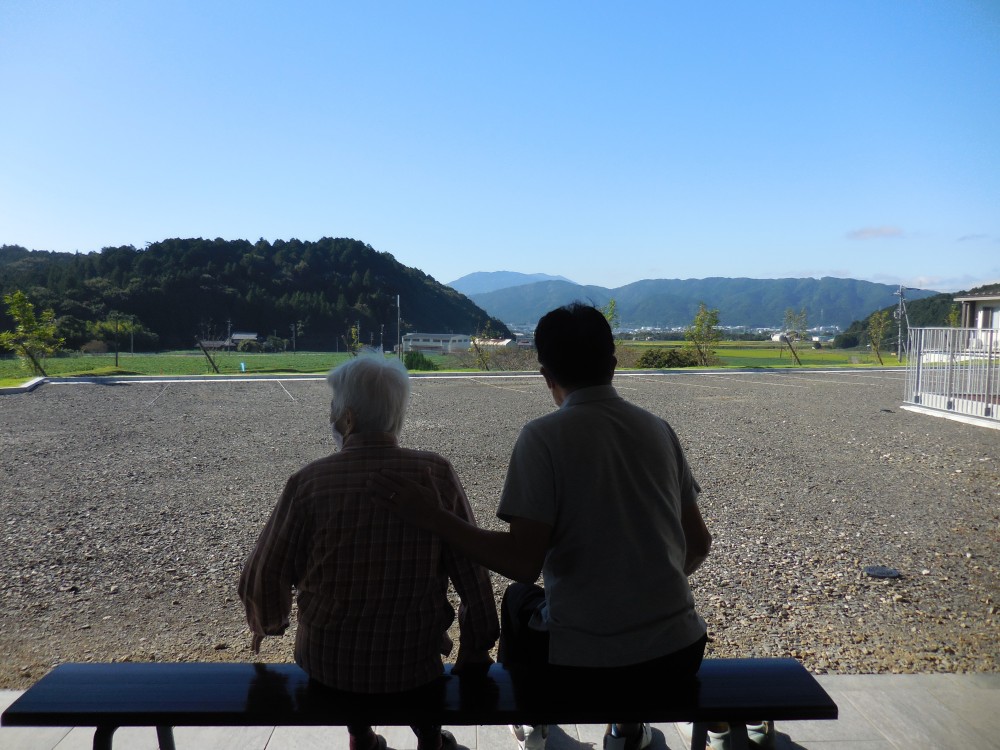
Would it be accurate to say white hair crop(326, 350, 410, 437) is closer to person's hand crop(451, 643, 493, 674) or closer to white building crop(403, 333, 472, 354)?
person's hand crop(451, 643, 493, 674)

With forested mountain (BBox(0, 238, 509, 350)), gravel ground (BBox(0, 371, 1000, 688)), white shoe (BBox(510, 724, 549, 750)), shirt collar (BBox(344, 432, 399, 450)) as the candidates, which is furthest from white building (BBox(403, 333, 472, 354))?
shirt collar (BBox(344, 432, 399, 450))

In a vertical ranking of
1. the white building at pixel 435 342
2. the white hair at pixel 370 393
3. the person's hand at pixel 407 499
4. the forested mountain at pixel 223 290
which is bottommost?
the white building at pixel 435 342

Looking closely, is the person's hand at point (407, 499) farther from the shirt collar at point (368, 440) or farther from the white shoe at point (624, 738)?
the white shoe at point (624, 738)

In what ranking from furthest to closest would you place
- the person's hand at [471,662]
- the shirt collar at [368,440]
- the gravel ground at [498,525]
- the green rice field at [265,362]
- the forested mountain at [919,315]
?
1. the forested mountain at [919,315]
2. the green rice field at [265,362]
3. the gravel ground at [498,525]
4. the person's hand at [471,662]
5. the shirt collar at [368,440]

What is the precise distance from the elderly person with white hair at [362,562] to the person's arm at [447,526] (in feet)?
0.20

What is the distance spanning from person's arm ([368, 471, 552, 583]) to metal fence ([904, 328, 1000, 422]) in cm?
1076

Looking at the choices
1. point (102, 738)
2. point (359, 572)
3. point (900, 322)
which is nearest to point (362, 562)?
point (359, 572)

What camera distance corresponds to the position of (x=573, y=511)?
4.83ft

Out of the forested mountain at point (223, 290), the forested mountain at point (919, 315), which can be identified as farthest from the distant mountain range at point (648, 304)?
the forested mountain at point (919, 315)

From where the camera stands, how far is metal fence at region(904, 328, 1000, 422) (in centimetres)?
1054

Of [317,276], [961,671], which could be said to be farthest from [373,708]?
[317,276]

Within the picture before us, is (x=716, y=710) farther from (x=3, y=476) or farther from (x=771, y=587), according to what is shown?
(x=3, y=476)

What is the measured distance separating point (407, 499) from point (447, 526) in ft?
0.32

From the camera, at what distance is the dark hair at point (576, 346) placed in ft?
5.02
